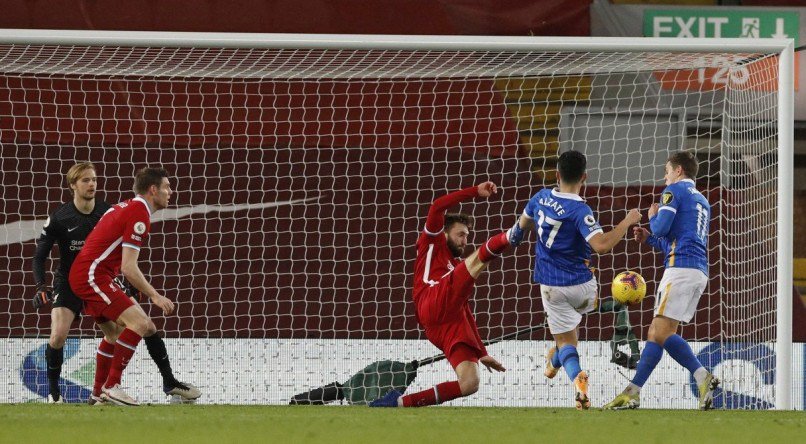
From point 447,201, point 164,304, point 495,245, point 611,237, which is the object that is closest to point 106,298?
point 164,304

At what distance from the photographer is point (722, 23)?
11234mm

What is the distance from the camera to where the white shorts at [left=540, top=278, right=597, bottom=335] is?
6633 millimetres

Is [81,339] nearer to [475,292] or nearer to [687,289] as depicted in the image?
[475,292]

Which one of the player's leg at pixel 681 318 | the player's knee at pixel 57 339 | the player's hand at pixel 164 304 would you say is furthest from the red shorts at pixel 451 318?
the player's knee at pixel 57 339

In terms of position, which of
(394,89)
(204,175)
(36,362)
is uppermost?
(394,89)

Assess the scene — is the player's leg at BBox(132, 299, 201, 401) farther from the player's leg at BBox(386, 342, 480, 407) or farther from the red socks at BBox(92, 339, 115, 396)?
the player's leg at BBox(386, 342, 480, 407)

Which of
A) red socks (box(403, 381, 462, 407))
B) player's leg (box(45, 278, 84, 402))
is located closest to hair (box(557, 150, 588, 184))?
red socks (box(403, 381, 462, 407))

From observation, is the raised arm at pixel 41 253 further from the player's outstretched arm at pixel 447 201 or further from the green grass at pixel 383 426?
the player's outstretched arm at pixel 447 201

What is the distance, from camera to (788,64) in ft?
24.7

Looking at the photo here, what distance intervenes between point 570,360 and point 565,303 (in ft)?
1.06

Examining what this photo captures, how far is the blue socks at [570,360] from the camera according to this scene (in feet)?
21.3

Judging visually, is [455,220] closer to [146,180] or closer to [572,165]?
[572,165]

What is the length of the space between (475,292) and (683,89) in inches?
112

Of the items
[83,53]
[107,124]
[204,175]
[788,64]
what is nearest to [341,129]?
[204,175]
